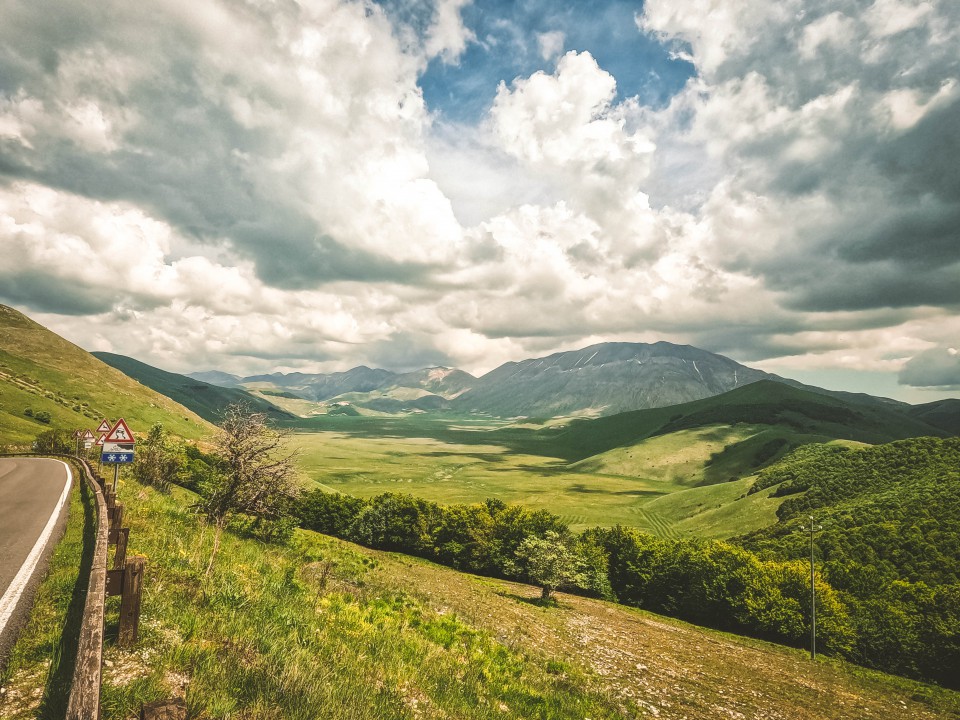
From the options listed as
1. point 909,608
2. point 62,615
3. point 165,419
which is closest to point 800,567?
point 909,608

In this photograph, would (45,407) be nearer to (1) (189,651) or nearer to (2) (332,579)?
(2) (332,579)

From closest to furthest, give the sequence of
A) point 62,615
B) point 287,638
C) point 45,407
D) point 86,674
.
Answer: point 86,674 < point 62,615 < point 287,638 < point 45,407

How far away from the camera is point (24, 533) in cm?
1712

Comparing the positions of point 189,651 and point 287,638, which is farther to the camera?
point 287,638

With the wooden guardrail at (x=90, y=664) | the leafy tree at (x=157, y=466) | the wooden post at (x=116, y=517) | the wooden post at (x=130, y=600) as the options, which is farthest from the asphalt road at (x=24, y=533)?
the leafy tree at (x=157, y=466)

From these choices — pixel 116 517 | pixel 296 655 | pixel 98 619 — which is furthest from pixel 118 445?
pixel 98 619

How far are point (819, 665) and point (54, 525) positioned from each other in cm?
6967

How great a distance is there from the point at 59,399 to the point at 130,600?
188m

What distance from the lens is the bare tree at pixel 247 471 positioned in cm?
2062

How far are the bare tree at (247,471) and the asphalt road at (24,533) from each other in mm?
5837

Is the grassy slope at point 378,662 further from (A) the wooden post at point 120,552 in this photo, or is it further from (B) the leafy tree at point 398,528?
(B) the leafy tree at point 398,528

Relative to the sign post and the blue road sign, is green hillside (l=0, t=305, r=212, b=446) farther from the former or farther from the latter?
the blue road sign

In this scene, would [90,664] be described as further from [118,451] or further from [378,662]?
[118,451]

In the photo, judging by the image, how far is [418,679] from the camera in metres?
12.8
